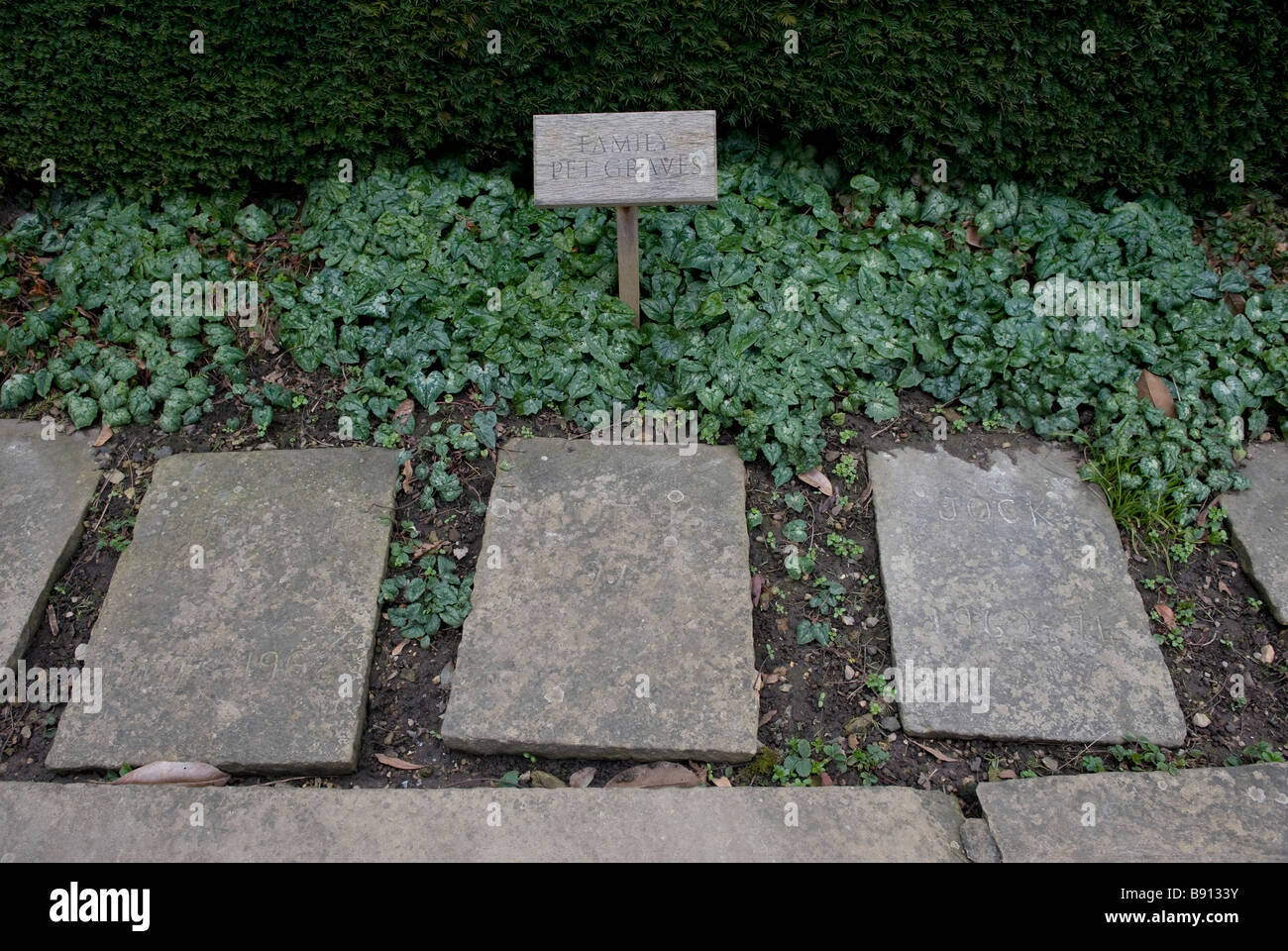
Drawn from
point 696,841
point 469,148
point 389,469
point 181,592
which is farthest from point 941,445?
point 181,592

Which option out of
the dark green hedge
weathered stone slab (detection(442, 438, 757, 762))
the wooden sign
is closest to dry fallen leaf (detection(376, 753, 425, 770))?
weathered stone slab (detection(442, 438, 757, 762))

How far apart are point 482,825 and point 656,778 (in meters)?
0.52

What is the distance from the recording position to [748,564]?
3189 mm

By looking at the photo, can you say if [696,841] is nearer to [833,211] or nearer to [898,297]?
[898,297]

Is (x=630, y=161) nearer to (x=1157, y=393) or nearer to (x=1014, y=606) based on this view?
(x=1014, y=606)

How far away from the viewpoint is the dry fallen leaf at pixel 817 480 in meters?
3.45

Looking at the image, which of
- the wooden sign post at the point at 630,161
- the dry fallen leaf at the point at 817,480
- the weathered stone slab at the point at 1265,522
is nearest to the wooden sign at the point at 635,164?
the wooden sign post at the point at 630,161

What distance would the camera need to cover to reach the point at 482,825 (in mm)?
2564

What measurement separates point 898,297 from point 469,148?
194 centimetres

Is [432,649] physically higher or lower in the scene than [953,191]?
lower

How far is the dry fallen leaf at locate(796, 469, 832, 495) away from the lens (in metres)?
3.45

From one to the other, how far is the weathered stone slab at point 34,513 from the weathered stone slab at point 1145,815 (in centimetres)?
307

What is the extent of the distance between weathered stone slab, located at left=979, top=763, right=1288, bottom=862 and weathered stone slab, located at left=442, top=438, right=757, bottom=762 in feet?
2.54

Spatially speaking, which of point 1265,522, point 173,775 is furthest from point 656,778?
point 1265,522
